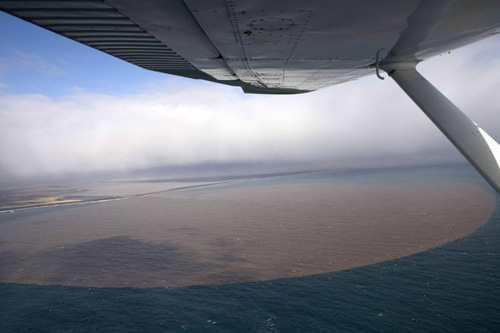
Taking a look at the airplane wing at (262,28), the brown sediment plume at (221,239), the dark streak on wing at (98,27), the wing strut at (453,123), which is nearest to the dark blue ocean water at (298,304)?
the brown sediment plume at (221,239)

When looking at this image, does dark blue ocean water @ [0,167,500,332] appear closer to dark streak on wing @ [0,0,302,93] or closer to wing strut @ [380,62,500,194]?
wing strut @ [380,62,500,194]

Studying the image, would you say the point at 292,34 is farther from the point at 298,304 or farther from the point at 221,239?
the point at 221,239

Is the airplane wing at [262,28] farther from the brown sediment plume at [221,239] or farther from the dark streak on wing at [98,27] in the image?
the brown sediment plume at [221,239]

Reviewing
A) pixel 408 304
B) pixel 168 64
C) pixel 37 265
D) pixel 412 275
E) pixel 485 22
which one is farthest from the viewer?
pixel 37 265

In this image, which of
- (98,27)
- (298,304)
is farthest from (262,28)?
(298,304)

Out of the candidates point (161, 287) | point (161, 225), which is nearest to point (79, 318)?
point (161, 287)

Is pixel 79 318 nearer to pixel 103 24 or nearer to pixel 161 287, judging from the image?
pixel 161 287

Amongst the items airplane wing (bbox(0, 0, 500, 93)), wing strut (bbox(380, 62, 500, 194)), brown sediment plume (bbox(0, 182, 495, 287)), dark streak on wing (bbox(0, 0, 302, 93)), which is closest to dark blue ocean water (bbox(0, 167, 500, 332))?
brown sediment plume (bbox(0, 182, 495, 287))
